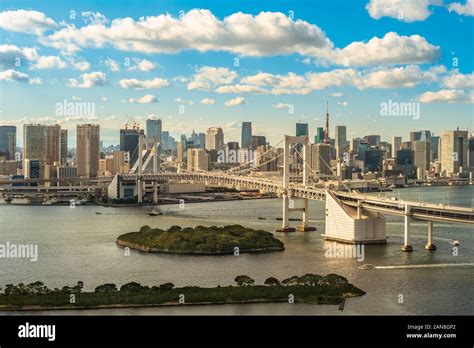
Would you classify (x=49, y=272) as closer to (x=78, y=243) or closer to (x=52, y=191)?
(x=78, y=243)

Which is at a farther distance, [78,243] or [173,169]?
[173,169]

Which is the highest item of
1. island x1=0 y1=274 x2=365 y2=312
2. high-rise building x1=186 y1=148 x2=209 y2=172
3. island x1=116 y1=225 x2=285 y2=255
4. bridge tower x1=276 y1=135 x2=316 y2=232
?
high-rise building x1=186 y1=148 x2=209 y2=172

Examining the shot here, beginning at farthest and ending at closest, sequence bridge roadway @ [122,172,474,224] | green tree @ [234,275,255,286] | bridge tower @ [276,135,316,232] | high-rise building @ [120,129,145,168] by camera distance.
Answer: high-rise building @ [120,129,145,168], bridge tower @ [276,135,316,232], bridge roadway @ [122,172,474,224], green tree @ [234,275,255,286]

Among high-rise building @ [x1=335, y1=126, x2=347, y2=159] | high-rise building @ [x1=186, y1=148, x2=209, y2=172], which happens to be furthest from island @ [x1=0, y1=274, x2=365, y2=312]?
high-rise building @ [x1=335, y1=126, x2=347, y2=159]

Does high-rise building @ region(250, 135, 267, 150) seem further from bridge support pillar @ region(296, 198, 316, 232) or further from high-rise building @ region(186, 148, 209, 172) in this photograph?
bridge support pillar @ region(296, 198, 316, 232)

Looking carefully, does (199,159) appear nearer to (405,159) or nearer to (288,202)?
(405,159)
